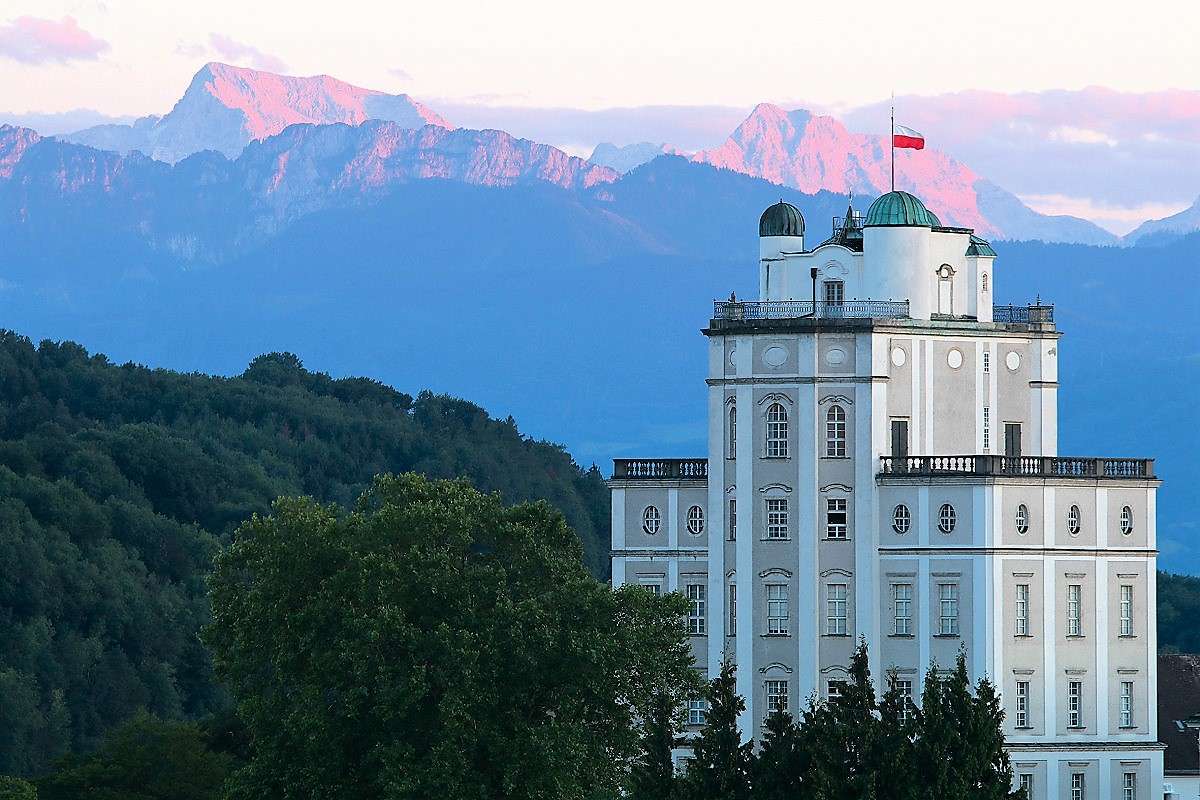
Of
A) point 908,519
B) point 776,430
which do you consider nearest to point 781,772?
point 908,519

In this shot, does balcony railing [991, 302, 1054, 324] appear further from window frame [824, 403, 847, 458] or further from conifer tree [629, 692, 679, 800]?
conifer tree [629, 692, 679, 800]

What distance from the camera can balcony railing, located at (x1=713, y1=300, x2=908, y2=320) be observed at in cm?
12369

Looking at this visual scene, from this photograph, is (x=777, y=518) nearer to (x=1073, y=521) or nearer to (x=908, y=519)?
(x=908, y=519)

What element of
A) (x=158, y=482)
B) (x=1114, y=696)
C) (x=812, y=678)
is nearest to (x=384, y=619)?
(x=812, y=678)

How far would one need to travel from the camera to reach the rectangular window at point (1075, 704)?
118312 millimetres

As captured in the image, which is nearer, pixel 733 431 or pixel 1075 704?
pixel 1075 704

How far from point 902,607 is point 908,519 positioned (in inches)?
128

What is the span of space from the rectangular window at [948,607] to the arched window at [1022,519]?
10.2 ft

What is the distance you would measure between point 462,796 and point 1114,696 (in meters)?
34.8

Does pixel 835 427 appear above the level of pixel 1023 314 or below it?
below

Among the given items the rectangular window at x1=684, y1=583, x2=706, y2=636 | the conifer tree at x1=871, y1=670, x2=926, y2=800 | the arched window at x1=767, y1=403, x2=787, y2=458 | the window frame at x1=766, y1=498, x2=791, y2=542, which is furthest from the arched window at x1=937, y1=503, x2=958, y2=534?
the conifer tree at x1=871, y1=670, x2=926, y2=800

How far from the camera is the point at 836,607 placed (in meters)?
120

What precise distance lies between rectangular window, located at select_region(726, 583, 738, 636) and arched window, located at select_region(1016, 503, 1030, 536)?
11124mm

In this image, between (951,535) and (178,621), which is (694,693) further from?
(178,621)
